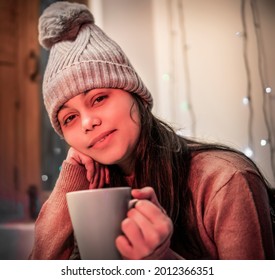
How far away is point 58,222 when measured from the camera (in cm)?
80

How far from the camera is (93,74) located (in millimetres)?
760

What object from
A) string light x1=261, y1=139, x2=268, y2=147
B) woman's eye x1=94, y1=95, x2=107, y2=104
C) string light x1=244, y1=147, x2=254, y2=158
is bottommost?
string light x1=244, y1=147, x2=254, y2=158

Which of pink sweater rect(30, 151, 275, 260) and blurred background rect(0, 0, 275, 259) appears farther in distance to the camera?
blurred background rect(0, 0, 275, 259)

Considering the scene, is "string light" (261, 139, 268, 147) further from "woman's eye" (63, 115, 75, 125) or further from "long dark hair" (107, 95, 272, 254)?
"woman's eye" (63, 115, 75, 125)

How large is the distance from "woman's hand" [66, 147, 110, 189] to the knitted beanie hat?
0.07m

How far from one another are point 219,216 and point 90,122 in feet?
0.99

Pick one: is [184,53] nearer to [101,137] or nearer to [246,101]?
[246,101]

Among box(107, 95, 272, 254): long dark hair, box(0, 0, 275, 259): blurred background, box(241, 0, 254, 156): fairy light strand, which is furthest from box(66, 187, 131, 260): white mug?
box(241, 0, 254, 156): fairy light strand

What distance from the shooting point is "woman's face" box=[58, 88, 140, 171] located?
76cm

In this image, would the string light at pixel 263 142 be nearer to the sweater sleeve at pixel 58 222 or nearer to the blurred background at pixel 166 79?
the blurred background at pixel 166 79

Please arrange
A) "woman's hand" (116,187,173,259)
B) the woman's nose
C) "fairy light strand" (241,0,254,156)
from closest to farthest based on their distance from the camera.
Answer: "woman's hand" (116,187,173,259), the woman's nose, "fairy light strand" (241,0,254,156)

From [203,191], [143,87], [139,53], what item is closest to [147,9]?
[139,53]

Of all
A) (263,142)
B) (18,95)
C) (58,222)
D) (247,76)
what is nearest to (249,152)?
(263,142)
